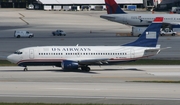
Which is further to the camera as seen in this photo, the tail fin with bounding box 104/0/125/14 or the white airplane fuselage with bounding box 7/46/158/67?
the tail fin with bounding box 104/0/125/14

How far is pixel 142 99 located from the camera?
3434cm

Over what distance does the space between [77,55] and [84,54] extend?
722 millimetres

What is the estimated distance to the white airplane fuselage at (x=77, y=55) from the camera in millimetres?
51219

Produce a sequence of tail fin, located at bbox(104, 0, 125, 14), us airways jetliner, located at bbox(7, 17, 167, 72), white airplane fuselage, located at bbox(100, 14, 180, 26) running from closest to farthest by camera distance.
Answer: us airways jetliner, located at bbox(7, 17, 167, 72) < white airplane fuselage, located at bbox(100, 14, 180, 26) < tail fin, located at bbox(104, 0, 125, 14)

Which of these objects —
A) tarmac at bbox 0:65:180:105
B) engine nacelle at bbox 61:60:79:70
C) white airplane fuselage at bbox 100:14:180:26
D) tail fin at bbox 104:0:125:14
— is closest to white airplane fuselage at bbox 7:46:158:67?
engine nacelle at bbox 61:60:79:70

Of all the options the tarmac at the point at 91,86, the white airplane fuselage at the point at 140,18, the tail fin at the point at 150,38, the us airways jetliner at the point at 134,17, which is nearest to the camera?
the tarmac at the point at 91,86

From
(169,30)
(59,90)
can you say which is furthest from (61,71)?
(169,30)

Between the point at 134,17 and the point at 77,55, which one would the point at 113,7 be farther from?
the point at 77,55

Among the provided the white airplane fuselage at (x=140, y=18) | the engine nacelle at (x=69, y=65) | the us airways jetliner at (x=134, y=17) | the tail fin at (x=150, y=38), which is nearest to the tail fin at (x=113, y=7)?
the us airways jetliner at (x=134, y=17)

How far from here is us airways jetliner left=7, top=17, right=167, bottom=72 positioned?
51.2 meters

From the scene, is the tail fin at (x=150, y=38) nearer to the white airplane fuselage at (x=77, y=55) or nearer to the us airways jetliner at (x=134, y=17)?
the white airplane fuselage at (x=77, y=55)

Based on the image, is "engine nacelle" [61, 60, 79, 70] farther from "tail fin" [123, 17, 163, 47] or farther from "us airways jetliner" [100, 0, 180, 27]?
"us airways jetliner" [100, 0, 180, 27]

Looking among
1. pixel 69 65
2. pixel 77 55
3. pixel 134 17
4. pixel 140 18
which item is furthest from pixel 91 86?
pixel 134 17

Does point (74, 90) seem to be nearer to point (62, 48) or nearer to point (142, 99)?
point (142, 99)
